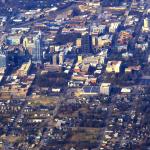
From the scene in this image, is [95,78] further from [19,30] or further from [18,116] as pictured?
[19,30]

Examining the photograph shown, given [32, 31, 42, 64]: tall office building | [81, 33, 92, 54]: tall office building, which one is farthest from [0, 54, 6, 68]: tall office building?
[81, 33, 92, 54]: tall office building

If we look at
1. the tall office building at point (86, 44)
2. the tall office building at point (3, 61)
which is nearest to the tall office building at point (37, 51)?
the tall office building at point (3, 61)

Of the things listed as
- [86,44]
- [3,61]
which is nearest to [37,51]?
[3,61]

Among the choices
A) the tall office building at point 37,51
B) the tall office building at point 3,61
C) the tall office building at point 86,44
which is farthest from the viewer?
the tall office building at point 86,44

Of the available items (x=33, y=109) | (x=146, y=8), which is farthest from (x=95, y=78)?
(x=146, y=8)

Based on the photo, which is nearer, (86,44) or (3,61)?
(3,61)

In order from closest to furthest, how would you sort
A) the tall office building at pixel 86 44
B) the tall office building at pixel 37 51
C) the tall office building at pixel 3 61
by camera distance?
1. the tall office building at pixel 3 61
2. the tall office building at pixel 37 51
3. the tall office building at pixel 86 44

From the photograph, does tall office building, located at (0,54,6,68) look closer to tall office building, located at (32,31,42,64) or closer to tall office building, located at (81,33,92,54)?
tall office building, located at (32,31,42,64)

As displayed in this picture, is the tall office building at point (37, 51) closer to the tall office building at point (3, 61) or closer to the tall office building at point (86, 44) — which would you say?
the tall office building at point (3, 61)

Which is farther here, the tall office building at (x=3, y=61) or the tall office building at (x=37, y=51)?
the tall office building at (x=37, y=51)

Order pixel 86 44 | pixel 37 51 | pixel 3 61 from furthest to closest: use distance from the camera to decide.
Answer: pixel 86 44 < pixel 37 51 < pixel 3 61

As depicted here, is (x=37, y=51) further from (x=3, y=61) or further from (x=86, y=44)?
(x=86, y=44)
